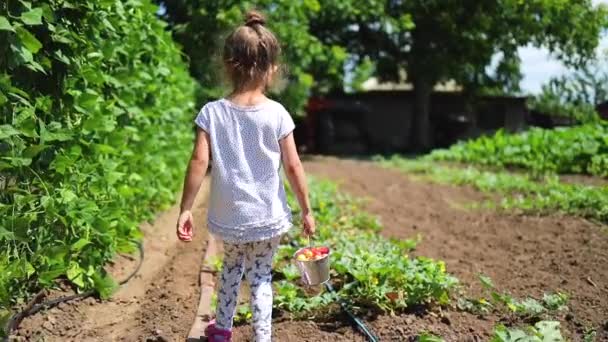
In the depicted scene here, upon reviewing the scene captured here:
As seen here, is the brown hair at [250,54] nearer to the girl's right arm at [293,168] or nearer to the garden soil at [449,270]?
the girl's right arm at [293,168]

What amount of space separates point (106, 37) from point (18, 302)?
1.98 m

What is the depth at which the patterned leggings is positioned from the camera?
3205 mm

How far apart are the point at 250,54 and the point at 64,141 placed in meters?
1.36

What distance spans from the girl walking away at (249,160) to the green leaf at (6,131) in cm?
84

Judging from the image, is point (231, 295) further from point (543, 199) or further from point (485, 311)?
point (543, 199)

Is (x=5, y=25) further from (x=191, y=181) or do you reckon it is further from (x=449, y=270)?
(x=449, y=270)

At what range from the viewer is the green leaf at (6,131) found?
9.72 feet

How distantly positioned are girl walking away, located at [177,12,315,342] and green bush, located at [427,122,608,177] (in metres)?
7.97

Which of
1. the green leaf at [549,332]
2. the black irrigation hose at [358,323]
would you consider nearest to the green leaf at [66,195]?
the black irrigation hose at [358,323]

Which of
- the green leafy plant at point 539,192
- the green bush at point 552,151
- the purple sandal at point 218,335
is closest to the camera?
the purple sandal at point 218,335

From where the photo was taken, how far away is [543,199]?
7.94m

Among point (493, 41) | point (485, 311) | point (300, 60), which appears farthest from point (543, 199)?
point (493, 41)

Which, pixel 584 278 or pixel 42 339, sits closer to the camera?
pixel 42 339

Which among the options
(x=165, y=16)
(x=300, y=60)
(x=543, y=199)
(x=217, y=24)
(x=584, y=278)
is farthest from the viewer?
(x=300, y=60)
